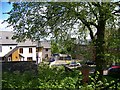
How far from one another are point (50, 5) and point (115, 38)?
2.51 ft

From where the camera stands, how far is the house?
4.43ft

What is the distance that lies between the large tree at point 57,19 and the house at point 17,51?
16cm

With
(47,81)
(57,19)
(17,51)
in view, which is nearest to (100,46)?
(57,19)

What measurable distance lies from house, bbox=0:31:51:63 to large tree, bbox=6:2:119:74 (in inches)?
6.4

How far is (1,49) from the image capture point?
1.29 metres

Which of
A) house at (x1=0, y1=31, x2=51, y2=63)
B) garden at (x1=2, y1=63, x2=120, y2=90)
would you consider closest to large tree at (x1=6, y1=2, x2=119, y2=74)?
house at (x1=0, y1=31, x2=51, y2=63)

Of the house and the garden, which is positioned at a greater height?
the house

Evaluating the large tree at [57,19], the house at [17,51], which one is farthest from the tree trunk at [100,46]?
the house at [17,51]

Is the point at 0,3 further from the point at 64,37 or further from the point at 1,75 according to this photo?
the point at 64,37

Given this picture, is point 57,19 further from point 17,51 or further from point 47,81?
point 47,81

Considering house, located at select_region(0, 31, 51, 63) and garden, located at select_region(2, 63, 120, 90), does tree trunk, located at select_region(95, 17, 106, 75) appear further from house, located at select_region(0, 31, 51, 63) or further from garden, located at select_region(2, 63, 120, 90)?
garden, located at select_region(2, 63, 120, 90)

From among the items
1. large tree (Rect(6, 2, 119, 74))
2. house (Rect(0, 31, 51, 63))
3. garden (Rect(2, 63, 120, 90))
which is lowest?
garden (Rect(2, 63, 120, 90))

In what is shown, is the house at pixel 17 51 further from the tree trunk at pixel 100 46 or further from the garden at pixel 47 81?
the tree trunk at pixel 100 46

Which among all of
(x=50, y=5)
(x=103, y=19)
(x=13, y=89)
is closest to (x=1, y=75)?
(x=13, y=89)
